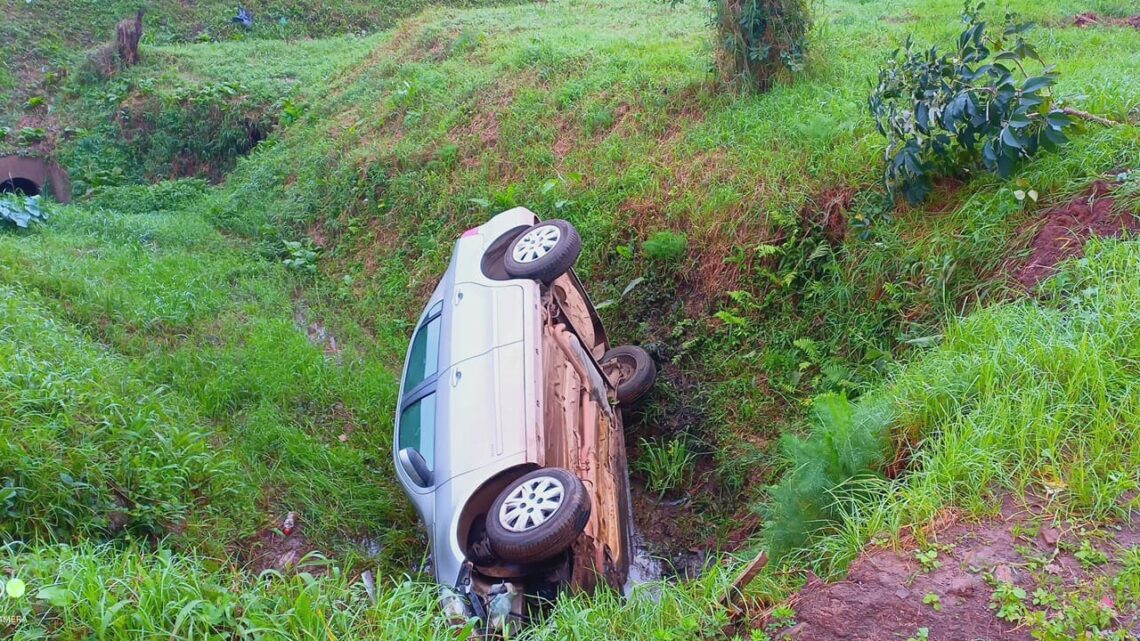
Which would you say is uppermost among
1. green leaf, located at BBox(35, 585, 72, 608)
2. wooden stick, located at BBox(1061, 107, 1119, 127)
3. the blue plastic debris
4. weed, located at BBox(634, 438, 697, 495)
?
wooden stick, located at BBox(1061, 107, 1119, 127)

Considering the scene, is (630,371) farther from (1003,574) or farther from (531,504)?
(1003,574)

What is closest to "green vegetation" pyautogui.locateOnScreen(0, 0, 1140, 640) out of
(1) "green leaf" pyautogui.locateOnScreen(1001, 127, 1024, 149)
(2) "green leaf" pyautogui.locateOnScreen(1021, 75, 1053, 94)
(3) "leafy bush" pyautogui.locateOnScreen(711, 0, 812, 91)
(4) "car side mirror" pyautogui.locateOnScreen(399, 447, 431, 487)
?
(3) "leafy bush" pyautogui.locateOnScreen(711, 0, 812, 91)

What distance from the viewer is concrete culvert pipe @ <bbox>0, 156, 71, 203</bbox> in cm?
1321

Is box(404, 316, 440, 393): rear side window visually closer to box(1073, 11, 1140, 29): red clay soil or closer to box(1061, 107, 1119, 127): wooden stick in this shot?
box(1061, 107, 1119, 127): wooden stick

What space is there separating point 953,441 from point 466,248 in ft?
11.9

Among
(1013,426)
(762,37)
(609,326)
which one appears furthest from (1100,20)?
(1013,426)

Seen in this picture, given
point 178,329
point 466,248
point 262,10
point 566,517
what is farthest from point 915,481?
point 262,10

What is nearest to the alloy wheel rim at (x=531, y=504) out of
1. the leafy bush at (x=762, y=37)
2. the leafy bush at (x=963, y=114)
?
the leafy bush at (x=963, y=114)

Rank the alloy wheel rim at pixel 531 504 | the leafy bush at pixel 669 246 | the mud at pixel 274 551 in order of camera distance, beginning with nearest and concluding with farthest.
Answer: the alloy wheel rim at pixel 531 504 < the mud at pixel 274 551 < the leafy bush at pixel 669 246

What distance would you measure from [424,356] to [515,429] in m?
1.20

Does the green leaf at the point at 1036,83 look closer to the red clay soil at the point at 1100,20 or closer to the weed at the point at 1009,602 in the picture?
the weed at the point at 1009,602

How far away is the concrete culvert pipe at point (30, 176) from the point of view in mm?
13211

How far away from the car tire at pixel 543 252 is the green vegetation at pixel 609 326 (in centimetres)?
127

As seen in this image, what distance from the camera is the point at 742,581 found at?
3.05 m
